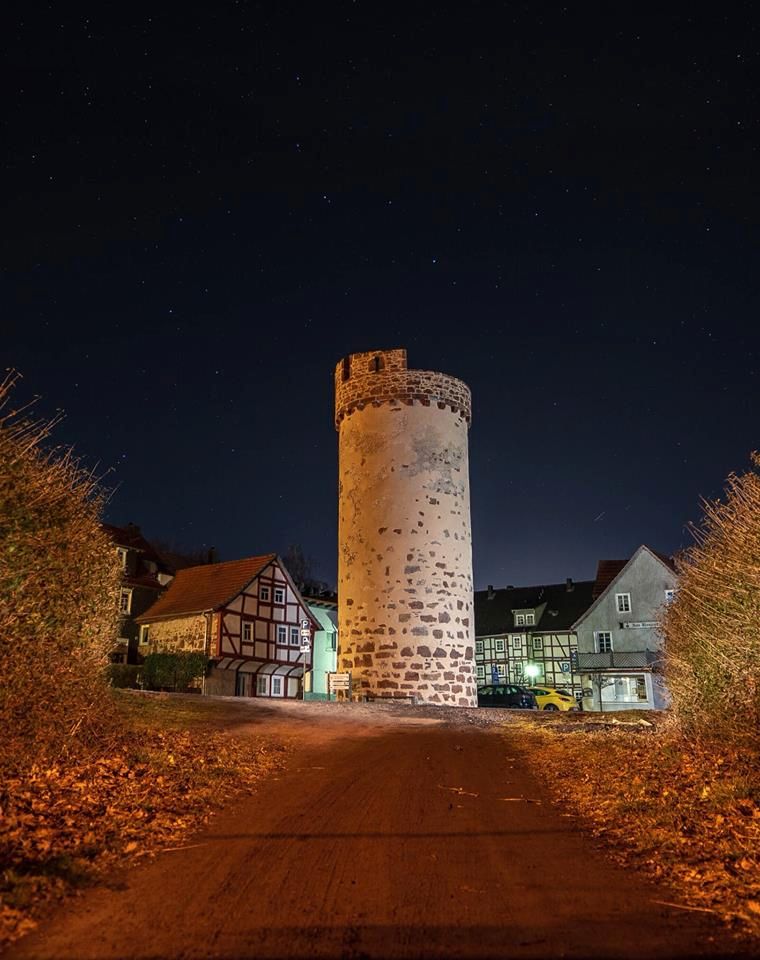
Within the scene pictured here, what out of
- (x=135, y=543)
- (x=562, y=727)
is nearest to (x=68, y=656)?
(x=562, y=727)

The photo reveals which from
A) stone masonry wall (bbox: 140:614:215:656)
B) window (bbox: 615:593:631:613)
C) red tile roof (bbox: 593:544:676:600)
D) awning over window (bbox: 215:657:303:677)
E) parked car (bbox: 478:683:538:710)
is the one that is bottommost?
parked car (bbox: 478:683:538:710)

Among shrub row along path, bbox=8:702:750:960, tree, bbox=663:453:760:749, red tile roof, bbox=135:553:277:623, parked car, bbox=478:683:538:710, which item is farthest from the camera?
parked car, bbox=478:683:538:710

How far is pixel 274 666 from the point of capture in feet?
127

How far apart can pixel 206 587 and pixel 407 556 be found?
15404 millimetres

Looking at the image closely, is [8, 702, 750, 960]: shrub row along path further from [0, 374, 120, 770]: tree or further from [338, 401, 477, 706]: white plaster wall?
[338, 401, 477, 706]: white plaster wall

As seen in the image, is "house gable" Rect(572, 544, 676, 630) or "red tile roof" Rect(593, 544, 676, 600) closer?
"house gable" Rect(572, 544, 676, 630)

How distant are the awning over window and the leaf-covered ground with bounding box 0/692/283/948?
24.3 meters

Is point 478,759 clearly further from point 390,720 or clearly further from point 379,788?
point 390,720

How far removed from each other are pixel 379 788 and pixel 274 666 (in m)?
30.1

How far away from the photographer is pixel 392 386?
2734 centimetres

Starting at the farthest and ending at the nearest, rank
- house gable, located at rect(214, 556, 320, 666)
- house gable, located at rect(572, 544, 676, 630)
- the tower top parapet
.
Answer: house gable, located at rect(572, 544, 676, 630) → house gable, located at rect(214, 556, 320, 666) → the tower top parapet

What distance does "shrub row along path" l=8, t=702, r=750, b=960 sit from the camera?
180 inches

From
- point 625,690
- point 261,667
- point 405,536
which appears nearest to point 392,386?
point 405,536

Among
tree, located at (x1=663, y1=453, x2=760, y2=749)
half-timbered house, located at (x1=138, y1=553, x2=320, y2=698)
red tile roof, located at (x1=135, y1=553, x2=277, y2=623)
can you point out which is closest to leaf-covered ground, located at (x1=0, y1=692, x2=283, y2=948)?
tree, located at (x1=663, y1=453, x2=760, y2=749)
